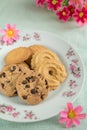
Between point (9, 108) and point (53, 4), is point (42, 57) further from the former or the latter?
point (53, 4)

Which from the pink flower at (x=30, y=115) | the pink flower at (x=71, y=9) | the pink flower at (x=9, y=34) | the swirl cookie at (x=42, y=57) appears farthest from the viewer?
the pink flower at (x=71, y=9)

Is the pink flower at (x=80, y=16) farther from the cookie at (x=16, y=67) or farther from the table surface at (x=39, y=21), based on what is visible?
the cookie at (x=16, y=67)

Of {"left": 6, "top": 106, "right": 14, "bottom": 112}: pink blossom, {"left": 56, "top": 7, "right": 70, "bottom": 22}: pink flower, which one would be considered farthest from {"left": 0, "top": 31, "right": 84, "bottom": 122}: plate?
{"left": 56, "top": 7, "right": 70, "bottom": 22}: pink flower

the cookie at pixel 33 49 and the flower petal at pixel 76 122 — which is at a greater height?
the cookie at pixel 33 49

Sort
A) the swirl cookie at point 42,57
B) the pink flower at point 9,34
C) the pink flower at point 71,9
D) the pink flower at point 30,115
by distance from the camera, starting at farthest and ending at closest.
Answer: the pink flower at point 71,9 → the pink flower at point 9,34 → the swirl cookie at point 42,57 → the pink flower at point 30,115

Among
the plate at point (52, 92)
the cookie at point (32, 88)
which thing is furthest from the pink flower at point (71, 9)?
the cookie at point (32, 88)

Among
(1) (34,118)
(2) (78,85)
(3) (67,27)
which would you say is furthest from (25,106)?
(3) (67,27)

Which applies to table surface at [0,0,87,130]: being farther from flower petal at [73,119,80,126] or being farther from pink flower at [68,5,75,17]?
flower petal at [73,119,80,126]

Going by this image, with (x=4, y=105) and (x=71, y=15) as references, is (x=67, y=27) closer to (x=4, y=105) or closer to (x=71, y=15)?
(x=71, y=15)
